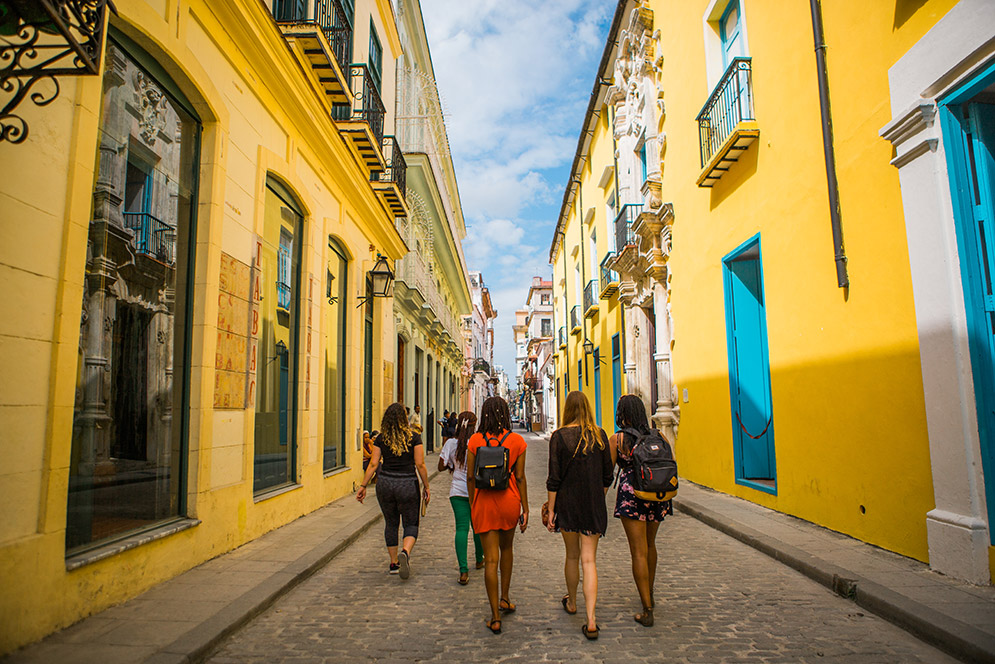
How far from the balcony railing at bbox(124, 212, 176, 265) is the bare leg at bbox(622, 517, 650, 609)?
14.4 ft

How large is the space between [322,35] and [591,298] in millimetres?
14829

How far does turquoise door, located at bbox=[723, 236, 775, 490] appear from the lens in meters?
9.13

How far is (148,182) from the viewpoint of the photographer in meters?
5.30

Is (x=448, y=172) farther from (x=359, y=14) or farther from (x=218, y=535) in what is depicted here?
(x=218, y=535)

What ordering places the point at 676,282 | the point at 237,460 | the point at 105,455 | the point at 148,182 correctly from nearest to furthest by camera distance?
the point at 105,455, the point at 148,182, the point at 237,460, the point at 676,282

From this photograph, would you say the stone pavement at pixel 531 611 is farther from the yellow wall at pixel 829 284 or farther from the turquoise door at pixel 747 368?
the turquoise door at pixel 747 368

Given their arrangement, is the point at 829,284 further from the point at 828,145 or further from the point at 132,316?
the point at 132,316

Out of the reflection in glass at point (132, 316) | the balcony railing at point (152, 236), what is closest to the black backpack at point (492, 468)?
the reflection in glass at point (132, 316)

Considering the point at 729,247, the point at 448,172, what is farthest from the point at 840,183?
the point at 448,172

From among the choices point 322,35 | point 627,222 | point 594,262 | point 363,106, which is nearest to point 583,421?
point 322,35

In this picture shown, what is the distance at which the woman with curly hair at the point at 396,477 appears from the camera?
226 inches

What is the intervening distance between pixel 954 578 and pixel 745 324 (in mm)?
5147

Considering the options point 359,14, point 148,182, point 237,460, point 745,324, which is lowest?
point 237,460

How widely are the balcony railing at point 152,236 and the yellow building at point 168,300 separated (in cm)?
2
